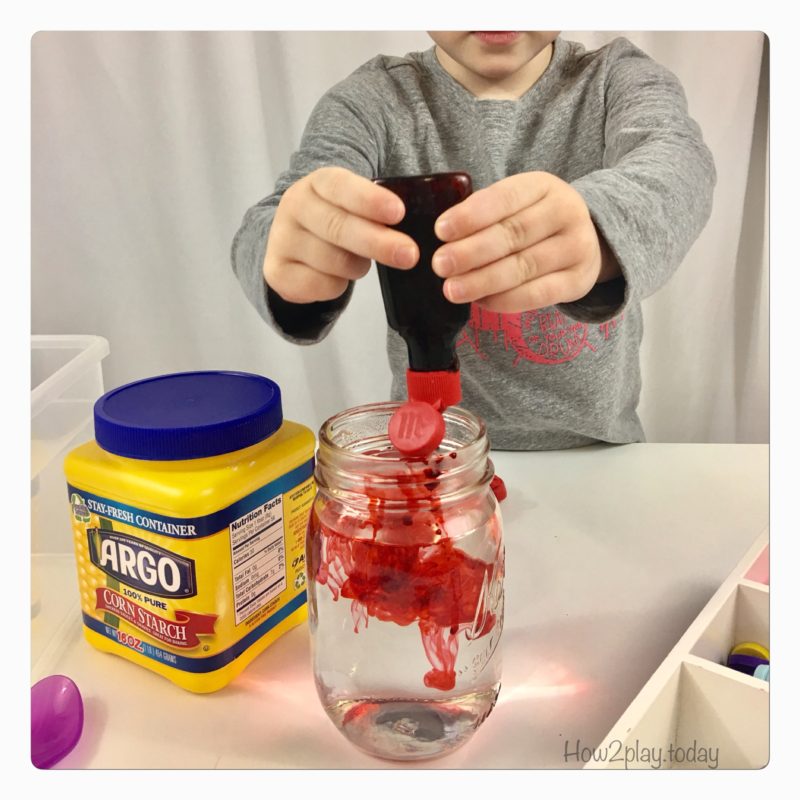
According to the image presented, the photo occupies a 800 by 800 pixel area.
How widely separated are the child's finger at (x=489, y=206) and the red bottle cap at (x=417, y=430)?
3.2 inches

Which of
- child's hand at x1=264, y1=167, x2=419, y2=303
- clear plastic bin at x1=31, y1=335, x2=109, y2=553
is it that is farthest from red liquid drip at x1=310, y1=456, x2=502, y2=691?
clear plastic bin at x1=31, y1=335, x2=109, y2=553

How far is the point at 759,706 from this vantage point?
377mm

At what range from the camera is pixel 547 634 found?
1.39ft

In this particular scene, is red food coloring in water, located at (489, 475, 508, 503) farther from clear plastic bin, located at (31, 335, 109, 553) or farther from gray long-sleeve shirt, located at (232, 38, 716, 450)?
clear plastic bin, located at (31, 335, 109, 553)

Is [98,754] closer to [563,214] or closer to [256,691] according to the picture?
[256,691]

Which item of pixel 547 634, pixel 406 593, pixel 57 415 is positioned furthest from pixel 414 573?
pixel 57 415

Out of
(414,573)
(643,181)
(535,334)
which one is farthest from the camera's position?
(535,334)

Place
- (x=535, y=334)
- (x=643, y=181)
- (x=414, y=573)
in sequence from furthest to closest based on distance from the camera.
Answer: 1. (x=535, y=334)
2. (x=643, y=181)
3. (x=414, y=573)

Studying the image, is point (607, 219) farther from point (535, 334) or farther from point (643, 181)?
point (535, 334)

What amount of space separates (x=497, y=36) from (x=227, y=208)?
211 mm

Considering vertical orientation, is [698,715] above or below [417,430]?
below

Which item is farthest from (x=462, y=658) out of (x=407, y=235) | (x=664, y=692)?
(x=407, y=235)

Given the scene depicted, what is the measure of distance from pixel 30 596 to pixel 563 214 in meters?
0.37

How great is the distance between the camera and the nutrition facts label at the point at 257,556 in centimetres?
37
